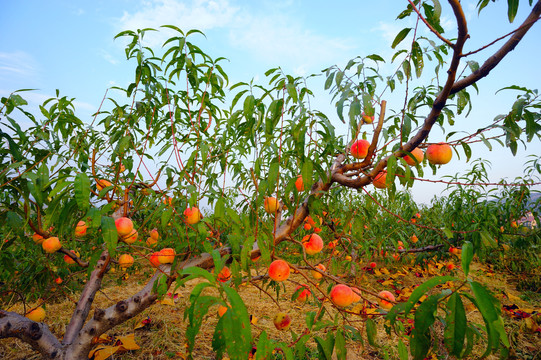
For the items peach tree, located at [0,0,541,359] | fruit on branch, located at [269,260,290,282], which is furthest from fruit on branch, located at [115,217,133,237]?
fruit on branch, located at [269,260,290,282]

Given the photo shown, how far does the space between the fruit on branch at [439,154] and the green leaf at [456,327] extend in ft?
2.98

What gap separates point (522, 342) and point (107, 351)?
9.81 feet

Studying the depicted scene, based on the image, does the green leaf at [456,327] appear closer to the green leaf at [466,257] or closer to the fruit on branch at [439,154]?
the green leaf at [466,257]

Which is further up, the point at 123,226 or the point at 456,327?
the point at 123,226

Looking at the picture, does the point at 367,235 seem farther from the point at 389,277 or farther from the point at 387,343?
the point at 387,343

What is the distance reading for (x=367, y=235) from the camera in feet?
10.9

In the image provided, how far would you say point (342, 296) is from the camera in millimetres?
1404

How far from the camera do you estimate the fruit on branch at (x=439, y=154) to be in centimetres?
132

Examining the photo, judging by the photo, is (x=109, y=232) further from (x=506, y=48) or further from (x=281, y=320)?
(x=506, y=48)

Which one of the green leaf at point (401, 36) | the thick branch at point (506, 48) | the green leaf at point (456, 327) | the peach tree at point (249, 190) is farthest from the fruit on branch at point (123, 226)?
the thick branch at point (506, 48)

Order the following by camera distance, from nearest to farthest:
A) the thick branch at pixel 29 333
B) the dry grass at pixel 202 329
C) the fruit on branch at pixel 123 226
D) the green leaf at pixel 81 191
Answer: the green leaf at pixel 81 191 → the thick branch at pixel 29 333 → the fruit on branch at pixel 123 226 → the dry grass at pixel 202 329

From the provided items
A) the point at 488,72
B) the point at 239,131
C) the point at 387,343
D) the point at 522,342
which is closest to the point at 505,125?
the point at 488,72

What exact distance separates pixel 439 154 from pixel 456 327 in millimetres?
962

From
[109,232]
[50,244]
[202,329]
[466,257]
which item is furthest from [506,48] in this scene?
[202,329]
